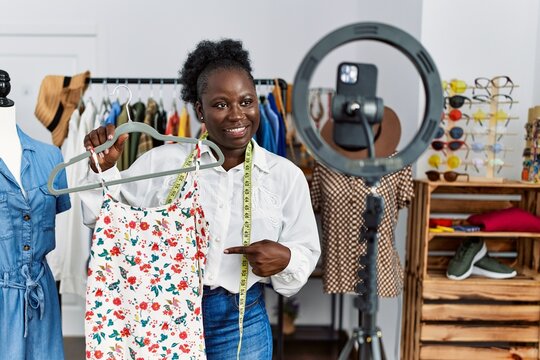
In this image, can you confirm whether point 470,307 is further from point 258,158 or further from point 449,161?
point 258,158

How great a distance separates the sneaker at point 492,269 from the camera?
183cm

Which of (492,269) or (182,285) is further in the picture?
(492,269)

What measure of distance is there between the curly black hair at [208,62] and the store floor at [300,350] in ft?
5.97

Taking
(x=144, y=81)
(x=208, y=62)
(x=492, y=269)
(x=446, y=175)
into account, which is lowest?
(x=492, y=269)

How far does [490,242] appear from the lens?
6.59 ft

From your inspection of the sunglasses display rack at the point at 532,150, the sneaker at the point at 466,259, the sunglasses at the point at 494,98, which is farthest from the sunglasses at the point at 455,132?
the sneaker at the point at 466,259

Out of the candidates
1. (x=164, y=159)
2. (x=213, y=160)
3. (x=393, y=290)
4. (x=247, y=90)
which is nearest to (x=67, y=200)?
(x=164, y=159)

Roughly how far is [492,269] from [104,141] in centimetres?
166

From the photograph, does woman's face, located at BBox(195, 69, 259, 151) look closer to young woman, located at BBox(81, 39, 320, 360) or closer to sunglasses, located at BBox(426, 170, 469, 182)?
young woman, located at BBox(81, 39, 320, 360)

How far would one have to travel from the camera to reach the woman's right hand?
2.90 feet

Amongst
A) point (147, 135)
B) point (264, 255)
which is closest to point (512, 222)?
point (264, 255)

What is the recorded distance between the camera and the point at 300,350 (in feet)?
8.27

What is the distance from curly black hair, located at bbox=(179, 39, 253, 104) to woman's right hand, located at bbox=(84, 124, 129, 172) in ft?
0.78

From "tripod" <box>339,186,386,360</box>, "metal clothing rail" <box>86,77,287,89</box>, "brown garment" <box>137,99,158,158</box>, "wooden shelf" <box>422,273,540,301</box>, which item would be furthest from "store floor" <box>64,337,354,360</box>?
"tripod" <box>339,186,386,360</box>
